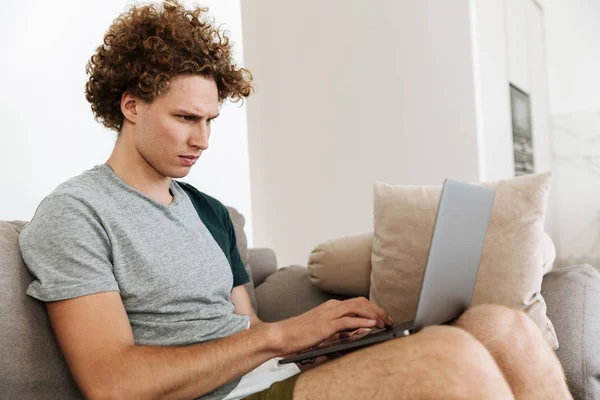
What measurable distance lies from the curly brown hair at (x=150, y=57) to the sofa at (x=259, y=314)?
36 cm

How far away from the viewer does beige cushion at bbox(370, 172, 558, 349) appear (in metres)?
1.56

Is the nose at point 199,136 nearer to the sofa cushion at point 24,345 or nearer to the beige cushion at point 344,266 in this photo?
the sofa cushion at point 24,345

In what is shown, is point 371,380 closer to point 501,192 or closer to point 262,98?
point 501,192

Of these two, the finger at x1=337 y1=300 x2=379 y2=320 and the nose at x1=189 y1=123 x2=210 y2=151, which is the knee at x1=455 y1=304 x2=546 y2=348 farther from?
the nose at x1=189 y1=123 x2=210 y2=151

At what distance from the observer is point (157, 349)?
3.46 feet

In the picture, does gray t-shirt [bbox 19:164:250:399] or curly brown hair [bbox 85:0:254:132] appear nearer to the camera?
gray t-shirt [bbox 19:164:250:399]

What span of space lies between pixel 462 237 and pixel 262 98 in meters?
3.06

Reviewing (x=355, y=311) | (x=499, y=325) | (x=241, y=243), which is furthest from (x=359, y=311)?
(x=241, y=243)

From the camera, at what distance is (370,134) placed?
3504mm

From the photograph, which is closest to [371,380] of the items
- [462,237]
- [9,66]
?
[462,237]

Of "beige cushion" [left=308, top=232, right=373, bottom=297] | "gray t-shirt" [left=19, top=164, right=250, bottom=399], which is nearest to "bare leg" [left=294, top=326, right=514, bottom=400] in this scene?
"gray t-shirt" [left=19, top=164, right=250, bottom=399]

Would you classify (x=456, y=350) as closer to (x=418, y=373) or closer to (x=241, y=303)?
(x=418, y=373)

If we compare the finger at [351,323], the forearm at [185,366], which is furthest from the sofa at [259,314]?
the finger at [351,323]

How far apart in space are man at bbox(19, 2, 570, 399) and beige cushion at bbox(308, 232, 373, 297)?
0.37m
